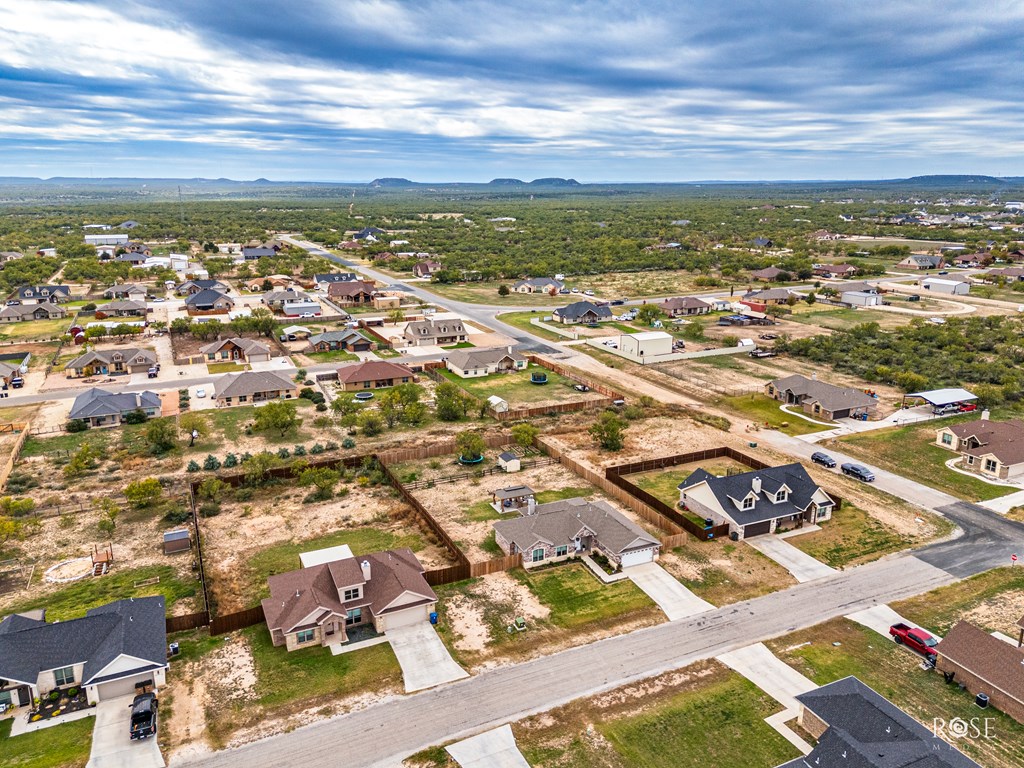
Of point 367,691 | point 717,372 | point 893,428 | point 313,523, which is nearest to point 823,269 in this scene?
point 717,372

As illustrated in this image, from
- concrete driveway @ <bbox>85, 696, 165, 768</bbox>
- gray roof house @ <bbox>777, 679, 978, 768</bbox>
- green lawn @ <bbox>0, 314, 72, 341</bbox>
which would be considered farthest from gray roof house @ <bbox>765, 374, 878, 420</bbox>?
green lawn @ <bbox>0, 314, 72, 341</bbox>

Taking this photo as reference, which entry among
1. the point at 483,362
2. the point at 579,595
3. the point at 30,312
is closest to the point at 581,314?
the point at 483,362

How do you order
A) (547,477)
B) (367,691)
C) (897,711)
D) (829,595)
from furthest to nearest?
(547,477)
(829,595)
(367,691)
(897,711)

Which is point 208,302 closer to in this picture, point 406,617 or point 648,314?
point 648,314

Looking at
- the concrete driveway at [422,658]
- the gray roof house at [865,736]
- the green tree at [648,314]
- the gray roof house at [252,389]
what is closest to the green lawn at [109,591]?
the concrete driveway at [422,658]

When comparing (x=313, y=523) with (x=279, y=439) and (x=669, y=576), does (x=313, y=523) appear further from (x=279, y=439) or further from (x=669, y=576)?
(x=669, y=576)

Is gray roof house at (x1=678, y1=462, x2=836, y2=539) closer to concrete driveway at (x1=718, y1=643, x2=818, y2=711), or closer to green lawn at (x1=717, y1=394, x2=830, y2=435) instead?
concrete driveway at (x1=718, y1=643, x2=818, y2=711)
